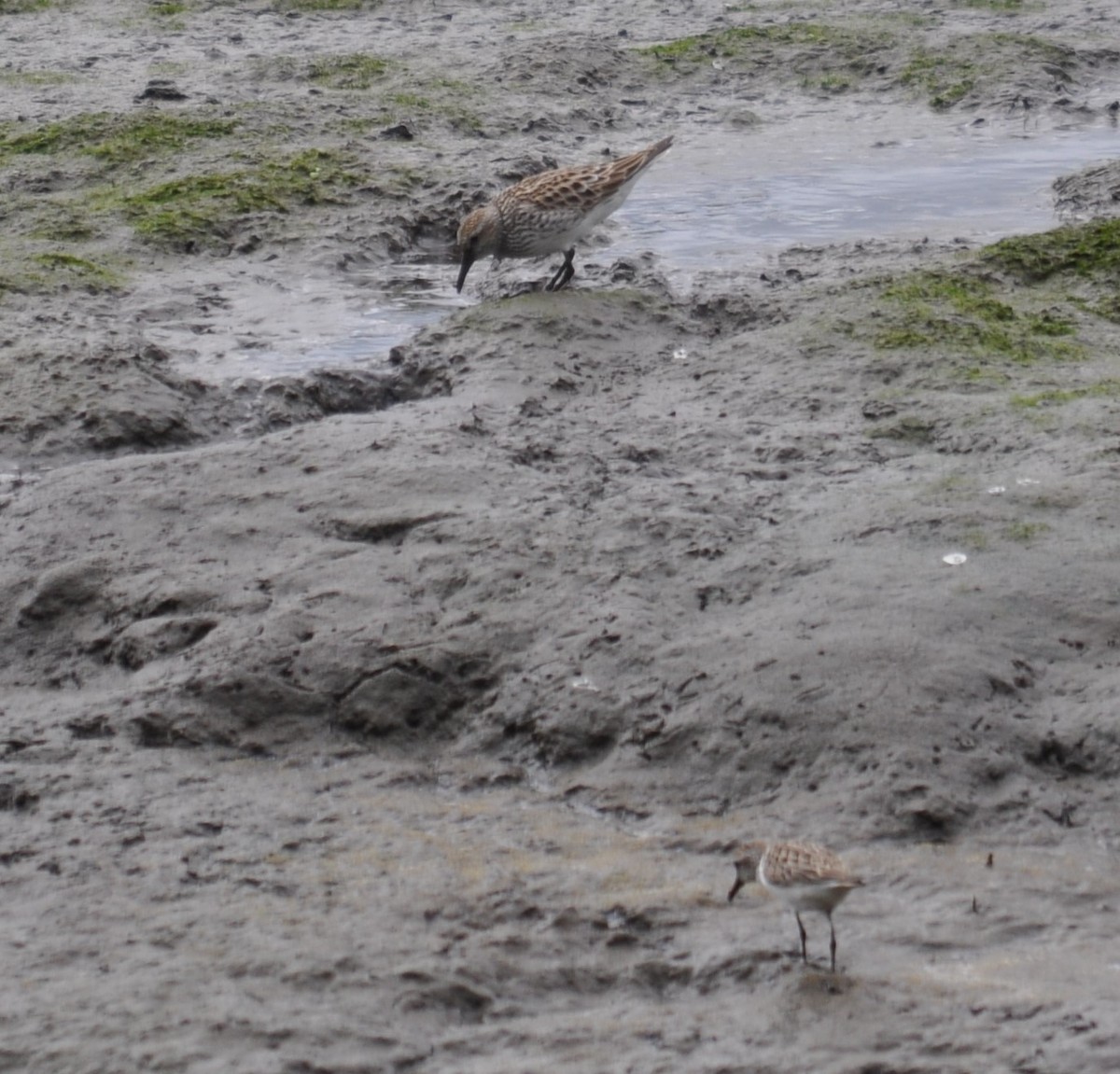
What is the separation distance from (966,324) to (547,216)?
7.39ft

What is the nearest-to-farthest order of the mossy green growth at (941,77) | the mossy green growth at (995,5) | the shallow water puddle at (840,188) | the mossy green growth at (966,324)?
the mossy green growth at (966,324) < the shallow water puddle at (840,188) < the mossy green growth at (941,77) < the mossy green growth at (995,5)

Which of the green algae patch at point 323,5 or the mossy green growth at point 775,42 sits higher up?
the green algae patch at point 323,5

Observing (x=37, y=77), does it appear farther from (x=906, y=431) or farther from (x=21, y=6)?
(x=906, y=431)

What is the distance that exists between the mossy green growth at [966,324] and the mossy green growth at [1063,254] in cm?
40

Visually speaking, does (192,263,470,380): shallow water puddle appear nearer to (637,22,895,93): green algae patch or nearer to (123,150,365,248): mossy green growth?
(123,150,365,248): mossy green growth

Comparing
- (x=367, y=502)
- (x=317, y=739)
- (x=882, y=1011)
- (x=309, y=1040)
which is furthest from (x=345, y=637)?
(x=882, y=1011)

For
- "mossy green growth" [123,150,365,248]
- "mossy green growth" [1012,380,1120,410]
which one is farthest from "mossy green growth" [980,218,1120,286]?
"mossy green growth" [123,150,365,248]

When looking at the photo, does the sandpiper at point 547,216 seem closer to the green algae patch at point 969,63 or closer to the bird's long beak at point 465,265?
the bird's long beak at point 465,265

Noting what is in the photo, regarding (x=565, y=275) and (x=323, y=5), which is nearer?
(x=565, y=275)

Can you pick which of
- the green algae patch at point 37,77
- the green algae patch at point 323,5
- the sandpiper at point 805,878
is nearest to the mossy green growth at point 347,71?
the green algae patch at point 37,77

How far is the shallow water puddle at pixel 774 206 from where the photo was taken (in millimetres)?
8969

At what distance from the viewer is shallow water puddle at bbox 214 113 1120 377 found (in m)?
8.97

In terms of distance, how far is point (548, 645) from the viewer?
18.7 ft

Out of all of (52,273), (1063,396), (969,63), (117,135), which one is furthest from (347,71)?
(1063,396)
